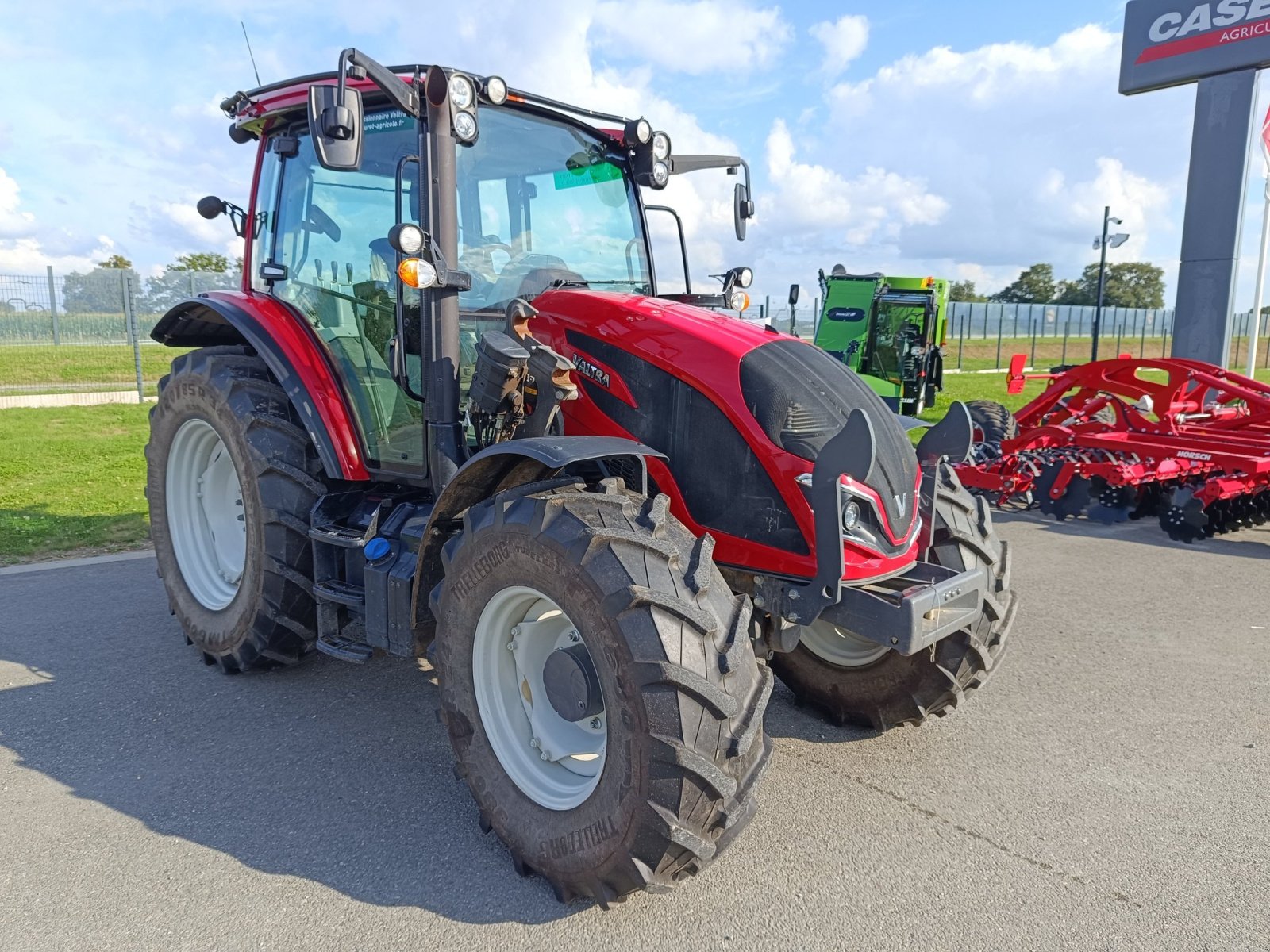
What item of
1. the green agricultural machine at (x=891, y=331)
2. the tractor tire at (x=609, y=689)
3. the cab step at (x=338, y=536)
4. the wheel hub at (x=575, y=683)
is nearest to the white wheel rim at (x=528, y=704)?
the tractor tire at (x=609, y=689)

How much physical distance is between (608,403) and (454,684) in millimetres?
1090

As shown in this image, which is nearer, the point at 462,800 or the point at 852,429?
the point at 852,429

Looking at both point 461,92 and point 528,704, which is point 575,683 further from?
point 461,92

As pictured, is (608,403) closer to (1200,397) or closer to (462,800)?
(462,800)

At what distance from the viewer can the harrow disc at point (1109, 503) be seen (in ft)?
24.9

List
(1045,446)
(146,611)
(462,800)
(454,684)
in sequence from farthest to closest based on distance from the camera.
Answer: (1045,446), (146,611), (462,800), (454,684)

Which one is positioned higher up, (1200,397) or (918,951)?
(1200,397)

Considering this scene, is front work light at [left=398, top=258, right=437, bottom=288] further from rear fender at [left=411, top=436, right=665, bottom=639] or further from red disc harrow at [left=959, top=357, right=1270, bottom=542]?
red disc harrow at [left=959, top=357, right=1270, bottom=542]

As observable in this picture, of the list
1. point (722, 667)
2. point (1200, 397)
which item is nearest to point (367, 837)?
point (722, 667)

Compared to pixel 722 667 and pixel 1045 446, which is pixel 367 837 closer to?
pixel 722 667

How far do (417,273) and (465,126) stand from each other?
61cm

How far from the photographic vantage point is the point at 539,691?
2814mm

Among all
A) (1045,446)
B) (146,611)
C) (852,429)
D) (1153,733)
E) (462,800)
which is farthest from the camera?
(1045,446)

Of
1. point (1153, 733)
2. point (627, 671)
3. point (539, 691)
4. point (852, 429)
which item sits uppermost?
point (852, 429)
